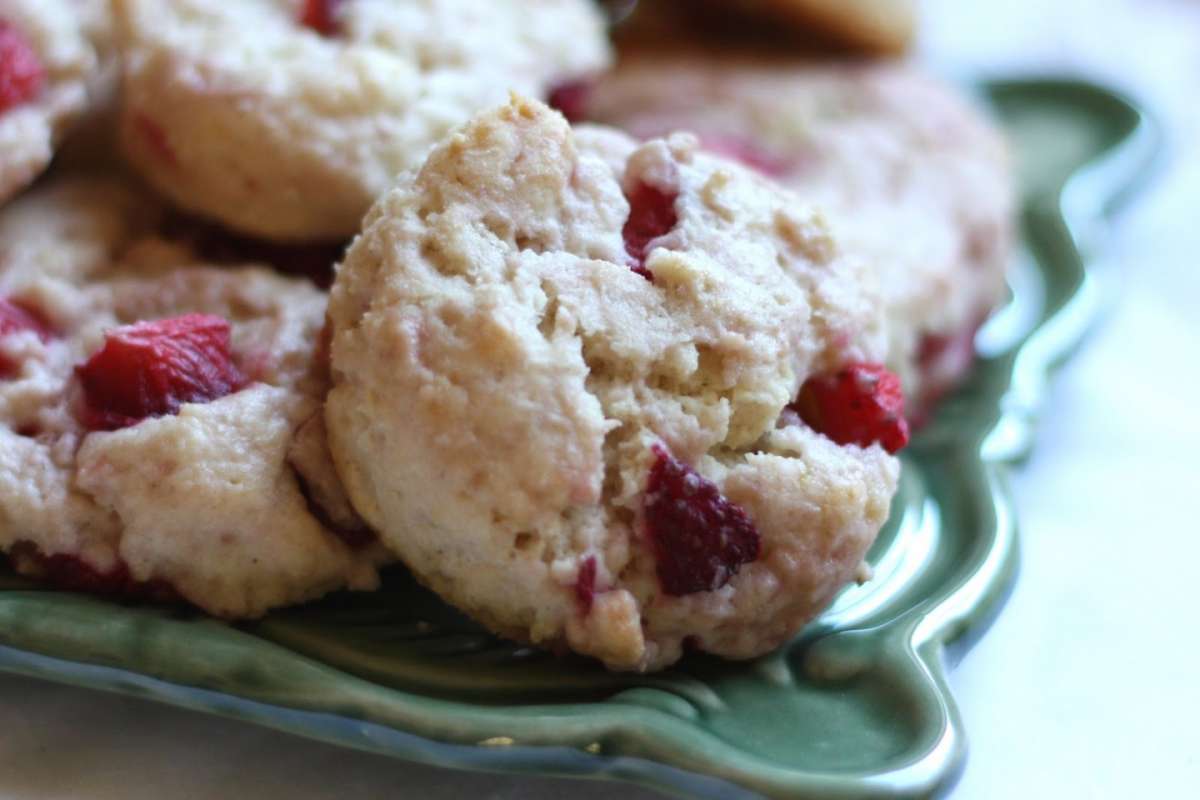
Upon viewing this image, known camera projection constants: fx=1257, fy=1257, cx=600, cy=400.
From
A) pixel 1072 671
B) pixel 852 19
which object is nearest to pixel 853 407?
pixel 1072 671

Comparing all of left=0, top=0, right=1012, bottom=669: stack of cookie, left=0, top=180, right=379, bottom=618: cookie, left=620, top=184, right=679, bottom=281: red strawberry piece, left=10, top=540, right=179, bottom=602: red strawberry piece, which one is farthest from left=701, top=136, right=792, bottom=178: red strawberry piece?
left=10, top=540, right=179, bottom=602: red strawberry piece

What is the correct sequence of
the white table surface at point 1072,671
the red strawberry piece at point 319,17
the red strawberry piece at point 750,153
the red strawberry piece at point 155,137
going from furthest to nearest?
1. the red strawberry piece at point 750,153
2. the red strawberry piece at point 319,17
3. the red strawberry piece at point 155,137
4. the white table surface at point 1072,671

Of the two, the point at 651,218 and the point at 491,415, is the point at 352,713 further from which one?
the point at 651,218

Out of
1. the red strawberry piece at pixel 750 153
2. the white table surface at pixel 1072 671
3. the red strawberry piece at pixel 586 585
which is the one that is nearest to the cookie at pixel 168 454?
the white table surface at pixel 1072 671

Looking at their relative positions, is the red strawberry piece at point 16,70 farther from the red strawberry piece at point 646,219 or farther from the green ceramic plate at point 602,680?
the red strawberry piece at point 646,219

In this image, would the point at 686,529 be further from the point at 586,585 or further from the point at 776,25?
the point at 776,25

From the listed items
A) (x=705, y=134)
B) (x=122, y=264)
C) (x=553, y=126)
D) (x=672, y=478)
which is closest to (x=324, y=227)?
(x=122, y=264)
